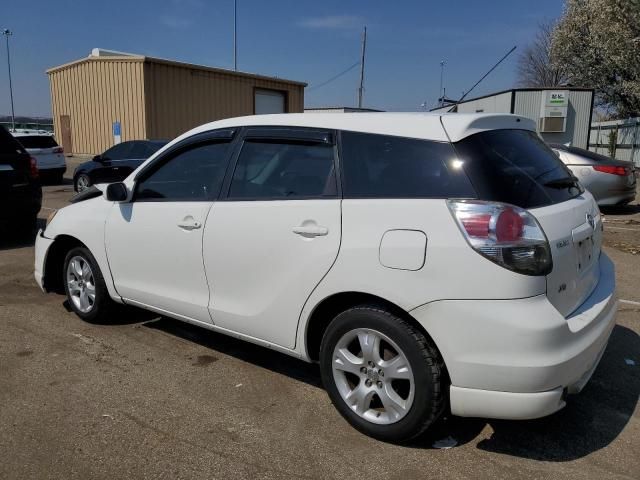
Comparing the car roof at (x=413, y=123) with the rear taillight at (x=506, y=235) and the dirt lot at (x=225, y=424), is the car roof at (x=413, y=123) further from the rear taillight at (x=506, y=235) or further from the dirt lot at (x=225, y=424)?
the dirt lot at (x=225, y=424)

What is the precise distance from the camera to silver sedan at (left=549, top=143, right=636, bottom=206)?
1057 cm

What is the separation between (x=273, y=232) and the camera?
316cm

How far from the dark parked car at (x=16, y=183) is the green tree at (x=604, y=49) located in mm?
19014

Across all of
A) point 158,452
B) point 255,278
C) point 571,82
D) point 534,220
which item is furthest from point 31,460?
point 571,82

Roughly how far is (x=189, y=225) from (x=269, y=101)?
25215mm

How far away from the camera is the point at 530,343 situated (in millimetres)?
2455

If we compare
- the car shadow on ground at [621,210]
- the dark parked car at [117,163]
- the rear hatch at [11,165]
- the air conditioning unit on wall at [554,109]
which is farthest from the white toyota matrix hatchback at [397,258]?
the air conditioning unit on wall at [554,109]

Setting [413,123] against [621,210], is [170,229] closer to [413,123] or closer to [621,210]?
[413,123]

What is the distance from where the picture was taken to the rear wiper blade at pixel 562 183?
302 centimetres

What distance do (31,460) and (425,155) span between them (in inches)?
96.7

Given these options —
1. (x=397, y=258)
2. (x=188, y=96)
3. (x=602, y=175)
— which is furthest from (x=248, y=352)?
(x=188, y=96)

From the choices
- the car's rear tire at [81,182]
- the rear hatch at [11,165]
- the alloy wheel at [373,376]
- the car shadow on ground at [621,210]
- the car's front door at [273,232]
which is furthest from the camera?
the car's rear tire at [81,182]

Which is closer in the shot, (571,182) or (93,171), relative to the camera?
(571,182)

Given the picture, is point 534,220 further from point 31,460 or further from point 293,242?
point 31,460
